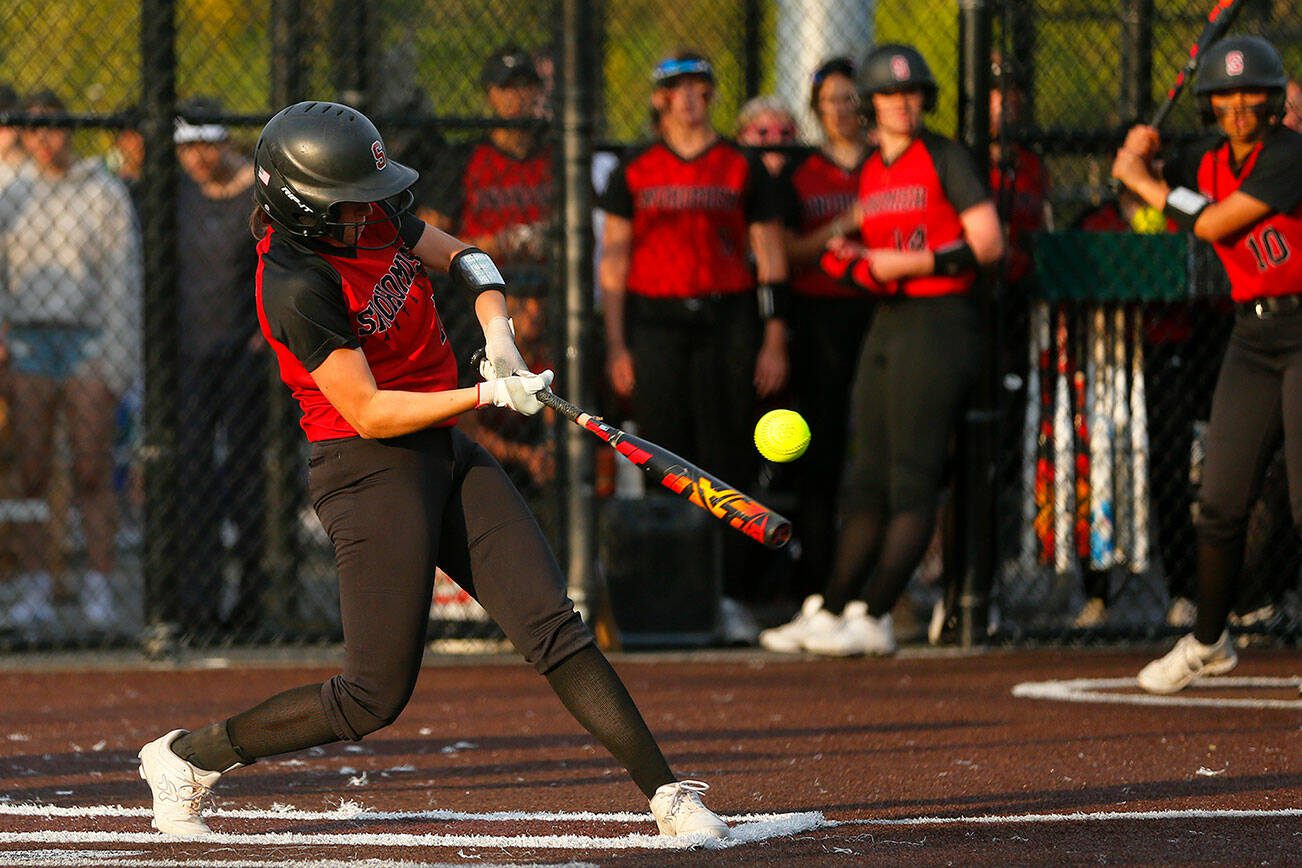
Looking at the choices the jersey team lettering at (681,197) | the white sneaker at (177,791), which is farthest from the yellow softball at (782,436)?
the jersey team lettering at (681,197)

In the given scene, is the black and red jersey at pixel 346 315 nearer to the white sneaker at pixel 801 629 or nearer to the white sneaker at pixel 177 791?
the white sneaker at pixel 177 791

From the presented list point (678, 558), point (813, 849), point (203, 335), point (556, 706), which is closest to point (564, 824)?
point (813, 849)

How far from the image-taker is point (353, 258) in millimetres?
4570

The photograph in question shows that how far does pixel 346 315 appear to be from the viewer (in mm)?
4430

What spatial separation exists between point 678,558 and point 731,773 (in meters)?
2.69

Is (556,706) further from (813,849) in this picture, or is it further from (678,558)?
(813,849)

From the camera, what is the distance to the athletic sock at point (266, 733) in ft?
15.0

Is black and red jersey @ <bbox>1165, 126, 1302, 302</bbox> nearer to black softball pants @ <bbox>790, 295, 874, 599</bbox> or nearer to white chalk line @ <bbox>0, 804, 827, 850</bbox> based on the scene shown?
black softball pants @ <bbox>790, 295, 874, 599</bbox>

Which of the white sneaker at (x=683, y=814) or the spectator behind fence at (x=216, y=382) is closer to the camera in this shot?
the white sneaker at (x=683, y=814)

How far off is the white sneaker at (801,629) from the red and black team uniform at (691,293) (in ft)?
2.06

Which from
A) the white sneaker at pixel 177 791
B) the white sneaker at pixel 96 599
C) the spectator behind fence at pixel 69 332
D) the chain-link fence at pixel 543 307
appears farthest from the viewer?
the white sneaker at pixel 96 599

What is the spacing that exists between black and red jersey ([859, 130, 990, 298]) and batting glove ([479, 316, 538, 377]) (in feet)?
11.2

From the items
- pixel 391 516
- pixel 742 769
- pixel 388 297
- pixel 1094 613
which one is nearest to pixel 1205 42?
pixel 1094 613

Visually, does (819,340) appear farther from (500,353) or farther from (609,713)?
(609,713)
